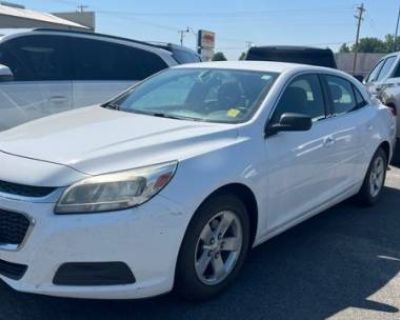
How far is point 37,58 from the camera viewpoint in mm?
6363

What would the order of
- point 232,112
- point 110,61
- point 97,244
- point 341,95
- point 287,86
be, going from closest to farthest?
point 97,244, point 232,112, point 287,86, point 341,95, point 110,61

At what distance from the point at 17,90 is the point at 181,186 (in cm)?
343

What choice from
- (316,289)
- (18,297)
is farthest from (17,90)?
(316,289)

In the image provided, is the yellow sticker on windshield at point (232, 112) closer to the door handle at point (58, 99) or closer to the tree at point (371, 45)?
the door handle at point (58, 99)

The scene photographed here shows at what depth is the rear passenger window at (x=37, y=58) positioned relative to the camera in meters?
6.09

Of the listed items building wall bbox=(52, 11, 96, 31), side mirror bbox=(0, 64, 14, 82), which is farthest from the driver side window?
building wall bbox=(52, 11, 96, 31)

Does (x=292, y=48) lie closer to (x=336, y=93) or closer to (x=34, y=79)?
(x=336, y=93)

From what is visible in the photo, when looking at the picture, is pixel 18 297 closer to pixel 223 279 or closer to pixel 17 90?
pixel 223 279

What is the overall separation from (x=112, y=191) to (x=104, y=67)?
4.32 meters

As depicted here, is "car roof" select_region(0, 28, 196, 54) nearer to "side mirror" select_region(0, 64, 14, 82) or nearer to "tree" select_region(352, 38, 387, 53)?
"side mirror" select_region(0, 64, 14, 82)

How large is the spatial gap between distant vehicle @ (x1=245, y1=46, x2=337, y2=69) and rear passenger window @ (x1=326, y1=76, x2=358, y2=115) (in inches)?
182

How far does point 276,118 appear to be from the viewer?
13.8 ft

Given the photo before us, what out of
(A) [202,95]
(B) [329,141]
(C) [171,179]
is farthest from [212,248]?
(B) [329,141]

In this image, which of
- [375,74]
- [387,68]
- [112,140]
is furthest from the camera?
[375,74]
